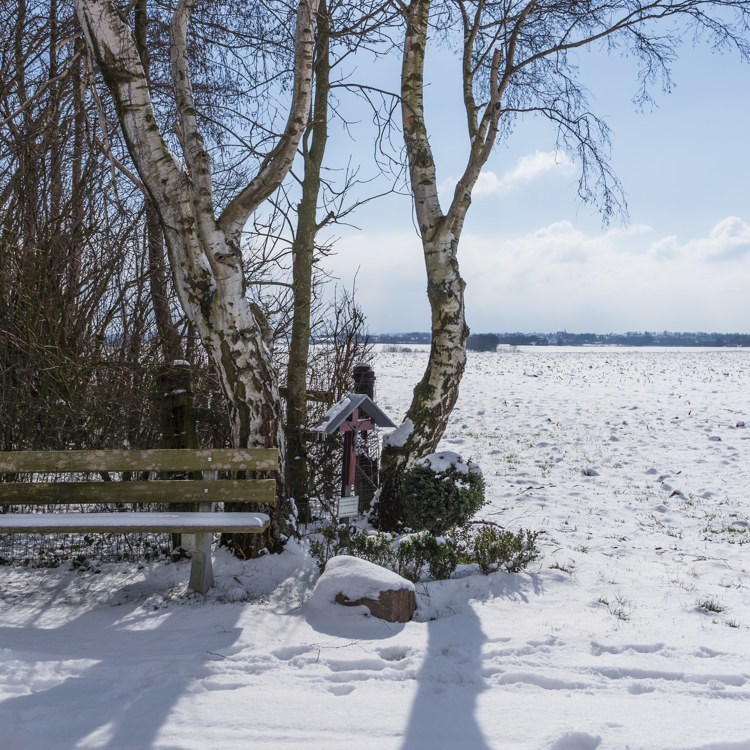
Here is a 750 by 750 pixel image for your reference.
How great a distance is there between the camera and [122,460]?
4582 mm

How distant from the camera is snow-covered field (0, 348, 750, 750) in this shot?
2.85 meters

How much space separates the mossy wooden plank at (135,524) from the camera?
13.8 feet

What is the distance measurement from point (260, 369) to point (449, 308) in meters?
2.57

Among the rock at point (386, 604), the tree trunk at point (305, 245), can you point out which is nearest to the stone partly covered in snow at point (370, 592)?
the rock at point (386, 604)

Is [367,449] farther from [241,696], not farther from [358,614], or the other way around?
[241,696]

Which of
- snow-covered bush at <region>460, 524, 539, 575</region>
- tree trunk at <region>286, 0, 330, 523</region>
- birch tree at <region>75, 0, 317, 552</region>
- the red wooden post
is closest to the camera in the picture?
birch tree at <region>75, 0, 317, 552</region>

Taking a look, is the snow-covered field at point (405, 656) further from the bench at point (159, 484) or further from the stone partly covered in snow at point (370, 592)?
the bench at point (159, 484)

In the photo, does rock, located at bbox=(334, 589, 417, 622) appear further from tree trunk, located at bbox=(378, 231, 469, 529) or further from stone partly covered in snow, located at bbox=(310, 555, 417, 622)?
tree trunk, located at bbox=(378, 231, 469, 529)

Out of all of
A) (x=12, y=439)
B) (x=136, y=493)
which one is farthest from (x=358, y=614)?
(x=12, y=439)

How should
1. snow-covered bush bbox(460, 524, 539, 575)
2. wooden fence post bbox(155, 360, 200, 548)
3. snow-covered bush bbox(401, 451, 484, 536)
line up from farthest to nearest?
snow-covered bush bbox(401, 451, 484, 536) < wooden fence post bbox(155, 360, 200, 548) < snow-covered bush bbox(460, 524, 539, 575)

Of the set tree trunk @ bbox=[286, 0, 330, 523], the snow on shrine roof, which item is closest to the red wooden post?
the snow on shrine roof

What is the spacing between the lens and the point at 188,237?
4.95 meters

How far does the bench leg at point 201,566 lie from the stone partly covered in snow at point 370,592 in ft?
2.78

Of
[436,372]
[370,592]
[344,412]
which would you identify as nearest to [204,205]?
[344,412]
